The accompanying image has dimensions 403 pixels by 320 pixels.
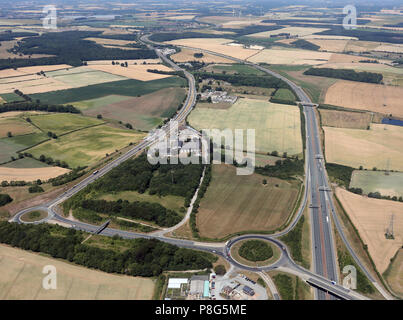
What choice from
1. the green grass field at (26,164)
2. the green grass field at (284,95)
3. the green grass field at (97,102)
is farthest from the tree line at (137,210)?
the green grass field at (284,95)

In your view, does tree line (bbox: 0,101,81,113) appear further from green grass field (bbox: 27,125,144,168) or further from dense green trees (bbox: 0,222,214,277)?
dense green trees (bbox: 0,222,214,277)

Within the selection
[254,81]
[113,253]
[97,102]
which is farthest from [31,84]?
[113,253]

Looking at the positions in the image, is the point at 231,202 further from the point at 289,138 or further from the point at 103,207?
the point at 289,138

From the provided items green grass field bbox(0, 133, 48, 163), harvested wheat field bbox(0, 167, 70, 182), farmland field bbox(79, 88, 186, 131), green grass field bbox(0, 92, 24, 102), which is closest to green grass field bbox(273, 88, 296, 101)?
farmland field bbox(79, 88, 186, 131)

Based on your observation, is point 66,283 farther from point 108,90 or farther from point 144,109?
point 108,90

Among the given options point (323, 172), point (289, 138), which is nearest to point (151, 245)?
point (323, 172)

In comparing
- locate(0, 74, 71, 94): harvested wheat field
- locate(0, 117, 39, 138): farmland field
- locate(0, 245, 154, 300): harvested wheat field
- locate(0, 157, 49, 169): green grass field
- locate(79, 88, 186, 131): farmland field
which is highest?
locate(0, 74, 71, 94): harvested wheat field
